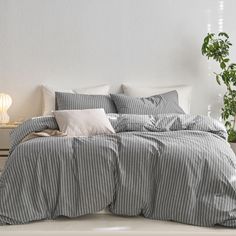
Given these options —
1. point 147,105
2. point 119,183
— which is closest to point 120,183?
point 119,183

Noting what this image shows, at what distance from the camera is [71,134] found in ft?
14.5

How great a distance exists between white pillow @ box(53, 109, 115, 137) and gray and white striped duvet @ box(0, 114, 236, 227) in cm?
76

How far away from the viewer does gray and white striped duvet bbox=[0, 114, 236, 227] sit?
3492 millimetres

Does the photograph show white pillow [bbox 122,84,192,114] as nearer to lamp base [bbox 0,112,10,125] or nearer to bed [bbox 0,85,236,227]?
lamp base [bbox 0,112,10,125]

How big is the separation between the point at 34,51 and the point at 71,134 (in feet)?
6.26

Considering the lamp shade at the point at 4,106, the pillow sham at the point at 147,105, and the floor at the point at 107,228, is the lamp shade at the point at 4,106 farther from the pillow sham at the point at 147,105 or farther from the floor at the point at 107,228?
the floor at the point at 107,228

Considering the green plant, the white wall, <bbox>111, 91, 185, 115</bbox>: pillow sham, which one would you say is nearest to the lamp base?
the white wall

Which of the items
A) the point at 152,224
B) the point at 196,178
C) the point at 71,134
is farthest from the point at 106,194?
the point at 71,134

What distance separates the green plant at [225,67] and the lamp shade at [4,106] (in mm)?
2057

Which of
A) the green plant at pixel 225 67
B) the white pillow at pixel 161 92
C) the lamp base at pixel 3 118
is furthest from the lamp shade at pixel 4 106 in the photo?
the green plant at pixel 225 67

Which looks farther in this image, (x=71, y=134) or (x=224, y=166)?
(x=71, y=134)

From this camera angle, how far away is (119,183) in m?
3.54

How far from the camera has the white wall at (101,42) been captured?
6047 millimetres

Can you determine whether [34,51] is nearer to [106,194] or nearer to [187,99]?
[187,99]
